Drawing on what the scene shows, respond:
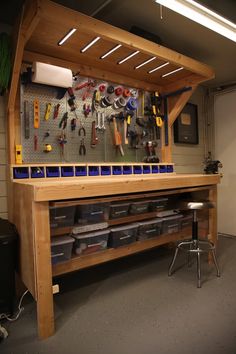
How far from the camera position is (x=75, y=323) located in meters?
1.70

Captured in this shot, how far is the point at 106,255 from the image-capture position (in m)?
2.03

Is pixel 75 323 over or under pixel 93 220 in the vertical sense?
under

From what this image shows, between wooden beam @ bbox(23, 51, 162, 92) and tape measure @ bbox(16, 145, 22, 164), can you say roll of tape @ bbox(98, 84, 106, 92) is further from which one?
tape measure @ bbox(16, 145, 22, 164)

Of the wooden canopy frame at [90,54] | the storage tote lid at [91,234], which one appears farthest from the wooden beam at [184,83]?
the storage tote lid at [91,234]

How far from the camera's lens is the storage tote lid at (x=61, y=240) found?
5.97 ft

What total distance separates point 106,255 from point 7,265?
29.7 inches

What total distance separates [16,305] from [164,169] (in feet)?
6.94

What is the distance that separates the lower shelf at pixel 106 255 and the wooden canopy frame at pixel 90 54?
98 centimetres

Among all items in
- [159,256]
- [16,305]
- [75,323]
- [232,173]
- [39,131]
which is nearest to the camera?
[75,323]

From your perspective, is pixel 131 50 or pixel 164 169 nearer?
pixel 131 50

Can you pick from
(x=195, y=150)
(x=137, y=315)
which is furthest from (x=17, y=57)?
(x=195, y=150)

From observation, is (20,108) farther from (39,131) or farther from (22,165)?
(22,165)

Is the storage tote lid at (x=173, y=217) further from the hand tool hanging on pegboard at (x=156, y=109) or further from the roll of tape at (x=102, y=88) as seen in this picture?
the roll of tape at (x=102, y=88)

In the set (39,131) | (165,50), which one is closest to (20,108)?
(39,131)
